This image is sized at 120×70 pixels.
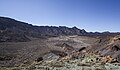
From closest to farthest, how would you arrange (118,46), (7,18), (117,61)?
(117,61)
(118,46)
(7,18)

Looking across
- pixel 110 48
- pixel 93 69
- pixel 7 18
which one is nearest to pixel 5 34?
pixel 7 18

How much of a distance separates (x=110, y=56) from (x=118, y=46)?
12.4 ft

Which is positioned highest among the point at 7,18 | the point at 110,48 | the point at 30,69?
the point at 7,18

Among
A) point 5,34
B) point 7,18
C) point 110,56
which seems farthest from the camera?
point 7,18

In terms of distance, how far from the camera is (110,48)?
32.9 m

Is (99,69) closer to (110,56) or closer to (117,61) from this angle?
(117,61)

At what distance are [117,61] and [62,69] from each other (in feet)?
26.3

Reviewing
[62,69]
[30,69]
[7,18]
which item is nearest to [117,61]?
[62,69]

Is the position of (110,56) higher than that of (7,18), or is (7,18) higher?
(7,18)

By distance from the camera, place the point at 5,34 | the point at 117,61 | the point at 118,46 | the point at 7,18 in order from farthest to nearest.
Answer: the point at 7,18, the point at 5,34, the point at 118,46, the point at 117,61

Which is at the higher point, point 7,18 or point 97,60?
point 7,18

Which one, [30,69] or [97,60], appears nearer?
[30,69]

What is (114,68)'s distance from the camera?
76.3ft

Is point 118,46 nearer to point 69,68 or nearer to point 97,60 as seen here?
point 97,60
